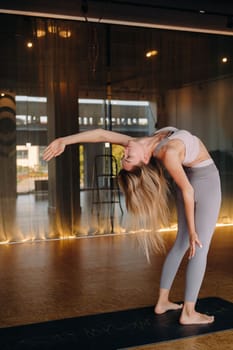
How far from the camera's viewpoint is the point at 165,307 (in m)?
2.80

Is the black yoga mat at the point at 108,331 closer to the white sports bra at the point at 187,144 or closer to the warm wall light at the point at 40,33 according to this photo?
the white sports bra at the point at 187,144

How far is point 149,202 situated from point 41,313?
3.27 feet

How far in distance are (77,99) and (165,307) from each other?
3.47 m

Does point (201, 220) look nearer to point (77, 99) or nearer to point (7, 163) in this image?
point (7, 163)

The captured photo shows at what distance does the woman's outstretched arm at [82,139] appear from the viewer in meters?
2.33

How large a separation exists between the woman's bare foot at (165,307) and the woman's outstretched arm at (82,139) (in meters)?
1.00

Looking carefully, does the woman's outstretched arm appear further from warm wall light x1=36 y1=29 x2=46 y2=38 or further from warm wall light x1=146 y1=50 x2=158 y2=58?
warm wall light x1=146 y1=50 x2=158 y2=58

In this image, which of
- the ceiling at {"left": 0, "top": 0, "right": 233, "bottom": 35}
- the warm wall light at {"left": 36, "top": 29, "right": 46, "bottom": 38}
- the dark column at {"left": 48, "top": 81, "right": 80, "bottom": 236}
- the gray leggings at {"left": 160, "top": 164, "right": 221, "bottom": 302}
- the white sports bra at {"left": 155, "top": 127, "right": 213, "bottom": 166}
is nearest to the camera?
the white sports bra at {"left": 155, "top": 127, "right": 213, "bottom": 166}

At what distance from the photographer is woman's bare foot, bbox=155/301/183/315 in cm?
278

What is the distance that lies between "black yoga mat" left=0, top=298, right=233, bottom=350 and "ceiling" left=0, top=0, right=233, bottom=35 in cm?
371

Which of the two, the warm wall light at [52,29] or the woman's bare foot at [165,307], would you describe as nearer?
the woman's bare foot at [165,307]

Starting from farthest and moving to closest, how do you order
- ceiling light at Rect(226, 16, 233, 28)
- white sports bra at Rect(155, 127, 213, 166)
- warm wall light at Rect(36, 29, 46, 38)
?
ceiling light at Rect(226, 16, 233, 28) → warm wall light at Rect(36, 29, 46, 38) → white sports bra at Rect(155, 127, 213, 166)

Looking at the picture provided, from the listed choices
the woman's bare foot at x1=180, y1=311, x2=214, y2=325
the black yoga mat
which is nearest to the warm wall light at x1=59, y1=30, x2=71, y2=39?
the black yoga mat

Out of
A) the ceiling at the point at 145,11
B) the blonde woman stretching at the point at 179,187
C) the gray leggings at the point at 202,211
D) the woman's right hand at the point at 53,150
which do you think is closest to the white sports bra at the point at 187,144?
the blonde woman stretching at the point at 179,187
